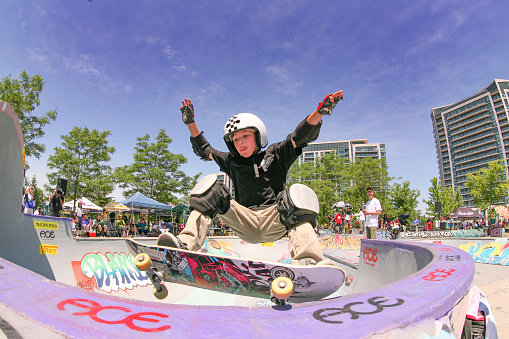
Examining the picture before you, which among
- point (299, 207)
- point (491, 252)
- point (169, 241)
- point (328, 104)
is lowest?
point (491, 252)

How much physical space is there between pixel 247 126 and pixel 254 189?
72 centimetres

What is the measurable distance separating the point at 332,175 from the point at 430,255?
35.1 m

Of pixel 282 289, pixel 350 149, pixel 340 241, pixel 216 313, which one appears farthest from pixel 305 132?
pixel 350 149

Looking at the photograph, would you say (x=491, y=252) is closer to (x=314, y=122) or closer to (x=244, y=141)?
(x=314, y=122)

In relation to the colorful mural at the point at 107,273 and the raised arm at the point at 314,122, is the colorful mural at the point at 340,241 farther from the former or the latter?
the raised arm at the point at 314,122

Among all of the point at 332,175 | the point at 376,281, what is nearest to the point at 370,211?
the point at 376,281

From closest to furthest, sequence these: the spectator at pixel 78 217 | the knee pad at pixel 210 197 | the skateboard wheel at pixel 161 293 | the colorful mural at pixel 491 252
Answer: the skateboard wheel at pixel 161 293 → the knee pad at pixel 210 197 → the colorful mural at pixel 491 252 → the spectator at pixel 78 217

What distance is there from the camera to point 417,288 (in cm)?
131

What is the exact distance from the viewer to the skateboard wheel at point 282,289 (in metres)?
1.31

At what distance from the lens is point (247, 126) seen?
9.72ft

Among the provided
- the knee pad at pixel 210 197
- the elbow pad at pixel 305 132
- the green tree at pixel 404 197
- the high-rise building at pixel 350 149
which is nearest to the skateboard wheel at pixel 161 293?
the knee pad at pixel 210 197

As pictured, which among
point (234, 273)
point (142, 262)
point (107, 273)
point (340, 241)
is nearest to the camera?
point (142, 262)

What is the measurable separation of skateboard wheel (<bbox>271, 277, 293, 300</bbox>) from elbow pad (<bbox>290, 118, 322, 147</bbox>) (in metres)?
1.72

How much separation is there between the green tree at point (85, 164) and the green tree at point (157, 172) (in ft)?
9.61
